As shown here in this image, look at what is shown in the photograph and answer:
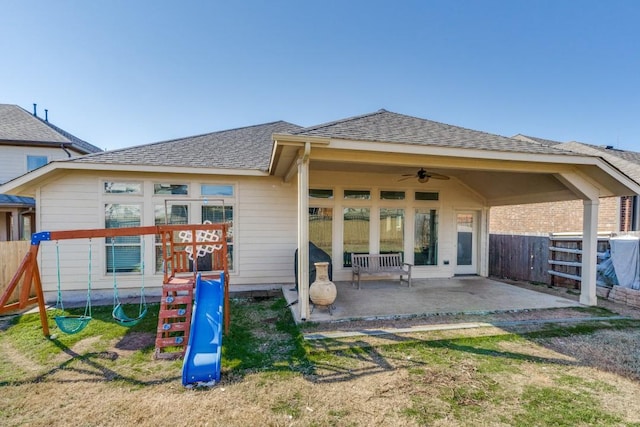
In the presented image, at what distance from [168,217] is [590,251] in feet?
29.3

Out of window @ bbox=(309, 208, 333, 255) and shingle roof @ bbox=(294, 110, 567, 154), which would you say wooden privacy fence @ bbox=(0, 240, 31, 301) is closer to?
window @ bbox=(309, 208, 333, 255)

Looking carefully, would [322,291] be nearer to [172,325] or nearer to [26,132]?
[172,325]

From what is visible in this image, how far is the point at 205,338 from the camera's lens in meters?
3.56

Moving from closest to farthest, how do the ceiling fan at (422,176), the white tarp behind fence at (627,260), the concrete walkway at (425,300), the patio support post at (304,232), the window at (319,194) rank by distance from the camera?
the patio support post at (304,232) → the concrete walkway at (425,300) → the white tarp behind fence at (627,260) → the ceiling fan at (422,176) → the window at (319,194)

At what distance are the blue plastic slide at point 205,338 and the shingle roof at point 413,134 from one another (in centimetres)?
264

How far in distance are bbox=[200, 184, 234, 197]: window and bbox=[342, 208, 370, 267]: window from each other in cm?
293

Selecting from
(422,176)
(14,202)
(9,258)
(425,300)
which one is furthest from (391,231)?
(14,202)

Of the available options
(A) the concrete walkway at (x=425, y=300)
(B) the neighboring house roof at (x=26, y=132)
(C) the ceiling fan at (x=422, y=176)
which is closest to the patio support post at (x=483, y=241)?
(A) the concrete walkway at (x=425, y=300)

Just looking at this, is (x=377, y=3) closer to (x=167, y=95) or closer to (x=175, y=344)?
(x=167, y=95)

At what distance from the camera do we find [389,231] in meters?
8.00

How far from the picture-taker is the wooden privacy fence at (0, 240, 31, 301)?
6.37m

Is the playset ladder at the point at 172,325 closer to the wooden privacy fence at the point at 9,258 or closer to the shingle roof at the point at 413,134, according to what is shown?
the shingle roof at the point at 413,134

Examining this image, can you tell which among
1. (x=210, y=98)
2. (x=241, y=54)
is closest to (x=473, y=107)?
(x=241, y=54)

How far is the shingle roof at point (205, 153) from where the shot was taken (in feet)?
21.0
